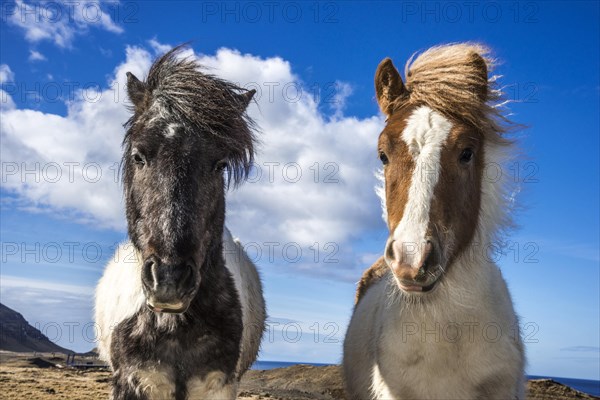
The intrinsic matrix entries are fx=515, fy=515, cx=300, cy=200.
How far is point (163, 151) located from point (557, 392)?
13.5 meters

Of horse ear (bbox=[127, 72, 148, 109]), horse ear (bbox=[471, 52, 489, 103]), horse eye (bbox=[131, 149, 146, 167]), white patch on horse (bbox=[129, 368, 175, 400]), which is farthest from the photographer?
horse ear (bbox=[127, 72, 148, 109])

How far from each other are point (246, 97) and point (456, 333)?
→ 2.72m

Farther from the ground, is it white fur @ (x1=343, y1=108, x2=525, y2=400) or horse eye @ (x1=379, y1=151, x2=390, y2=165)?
horse eye @ (x1=379, y1=151, x2=390, y2=165)

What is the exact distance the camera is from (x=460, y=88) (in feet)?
12.9

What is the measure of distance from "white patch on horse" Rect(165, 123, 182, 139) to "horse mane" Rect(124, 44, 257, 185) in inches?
2.6

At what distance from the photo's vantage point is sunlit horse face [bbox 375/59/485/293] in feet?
10.5

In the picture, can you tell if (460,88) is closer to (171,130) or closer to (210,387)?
(171,130)

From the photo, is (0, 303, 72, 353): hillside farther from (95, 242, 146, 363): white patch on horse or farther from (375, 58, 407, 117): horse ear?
(375, 58, 407, 117): horse ear

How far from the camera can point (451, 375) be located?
12.0ft

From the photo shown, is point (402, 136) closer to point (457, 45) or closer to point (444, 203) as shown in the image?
point (444, 203)

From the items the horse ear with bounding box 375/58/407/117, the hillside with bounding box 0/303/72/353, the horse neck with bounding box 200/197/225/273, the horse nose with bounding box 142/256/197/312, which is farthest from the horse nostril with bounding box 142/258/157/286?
the hillside with bounding box 0/303/72/353

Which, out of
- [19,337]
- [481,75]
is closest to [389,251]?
[481,75]

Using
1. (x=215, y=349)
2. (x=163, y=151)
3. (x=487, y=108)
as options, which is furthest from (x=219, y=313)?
(x=487, y=108)

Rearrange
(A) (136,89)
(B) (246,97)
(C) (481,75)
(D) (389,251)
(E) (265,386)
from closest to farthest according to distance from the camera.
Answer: (D) (389,251) → (C) (481,75) → (A) (136,89) → (B) (246,97) → (E) (265,386)
